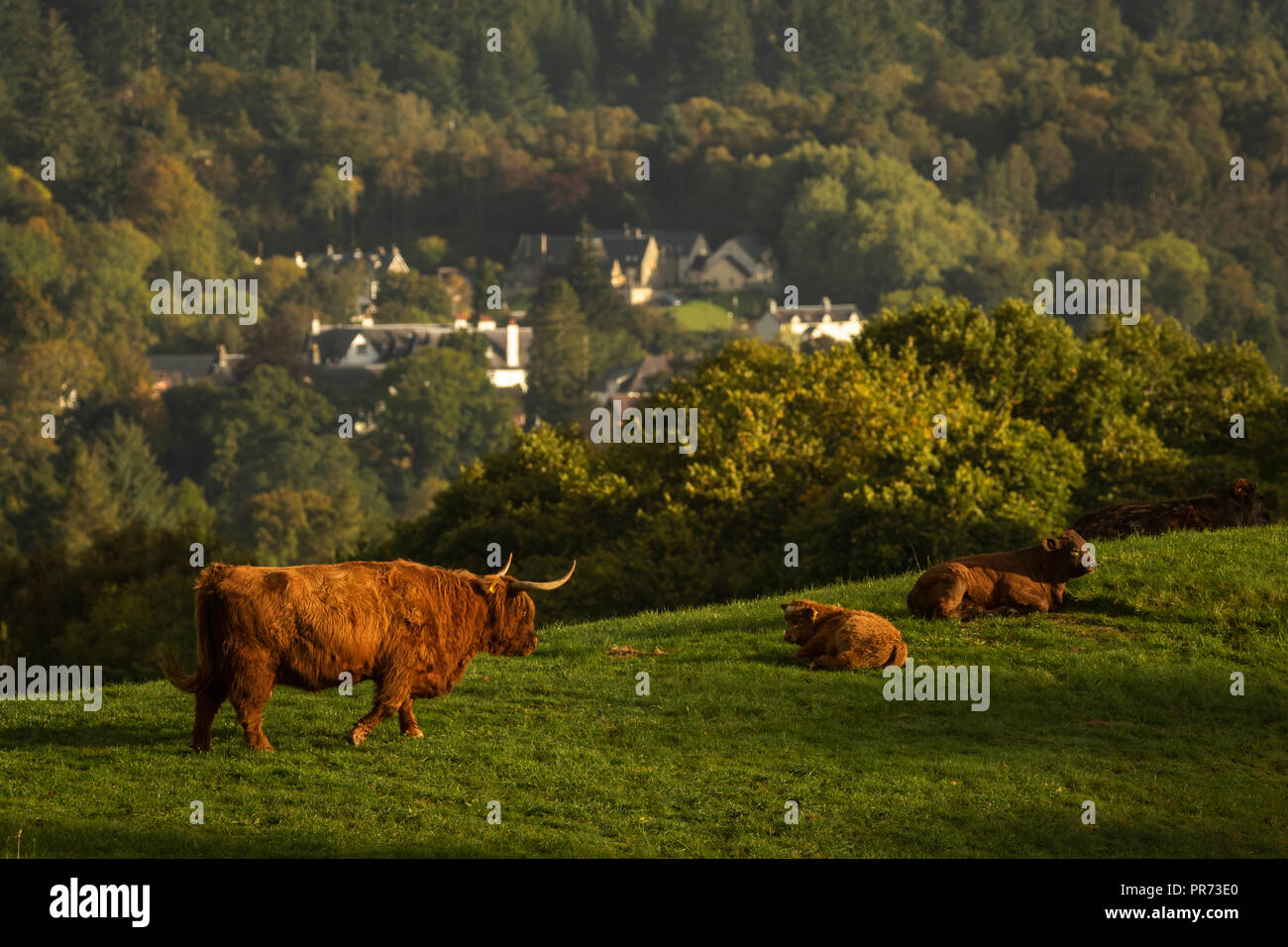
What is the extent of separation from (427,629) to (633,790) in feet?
9.02

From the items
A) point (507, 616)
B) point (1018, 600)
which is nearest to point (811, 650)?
point (1018, 600)

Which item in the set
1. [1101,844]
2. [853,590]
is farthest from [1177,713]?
[853,590]

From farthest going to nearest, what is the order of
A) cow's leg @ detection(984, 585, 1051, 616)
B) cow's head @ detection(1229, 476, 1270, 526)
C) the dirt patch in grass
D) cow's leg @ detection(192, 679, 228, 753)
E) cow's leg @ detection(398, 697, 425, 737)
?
cow's head @ detection(1229, 476, 1270, 526)
cow's leg @ detection(984, 585, 1051, 616)
the dirt patch in grass
cow's leg @ detection(398, 697, 425, 737)
cow's leg @ detection(192, 679, 228, 753)

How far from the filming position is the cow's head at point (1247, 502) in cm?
2962

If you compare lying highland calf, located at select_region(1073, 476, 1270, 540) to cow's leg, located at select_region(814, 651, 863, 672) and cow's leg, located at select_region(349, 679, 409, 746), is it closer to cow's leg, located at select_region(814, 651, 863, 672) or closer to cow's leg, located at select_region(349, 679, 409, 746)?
cow's leg, located at select_region(814, 651, 863, 672)

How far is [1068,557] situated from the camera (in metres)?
24.7

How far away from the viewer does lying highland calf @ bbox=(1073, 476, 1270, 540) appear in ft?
97.5

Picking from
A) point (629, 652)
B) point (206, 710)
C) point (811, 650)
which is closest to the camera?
point (206, 710)

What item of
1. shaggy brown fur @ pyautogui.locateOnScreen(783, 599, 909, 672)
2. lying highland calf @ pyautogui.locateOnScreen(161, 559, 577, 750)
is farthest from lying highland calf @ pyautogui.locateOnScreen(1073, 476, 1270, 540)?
lying highland calf @ pyautogui.locateOnScreen(161, 559, 577, 750)

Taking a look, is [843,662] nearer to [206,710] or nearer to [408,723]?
[408,723]

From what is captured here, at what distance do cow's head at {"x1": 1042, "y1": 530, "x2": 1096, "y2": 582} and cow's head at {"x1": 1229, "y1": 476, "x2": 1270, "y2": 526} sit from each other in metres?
5.82

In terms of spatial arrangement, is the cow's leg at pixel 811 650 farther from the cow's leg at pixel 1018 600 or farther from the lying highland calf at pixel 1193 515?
the lying highland calf at pixel 1193 515

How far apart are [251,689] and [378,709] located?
1.43 metres

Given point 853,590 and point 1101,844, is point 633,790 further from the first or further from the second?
point 853,590
